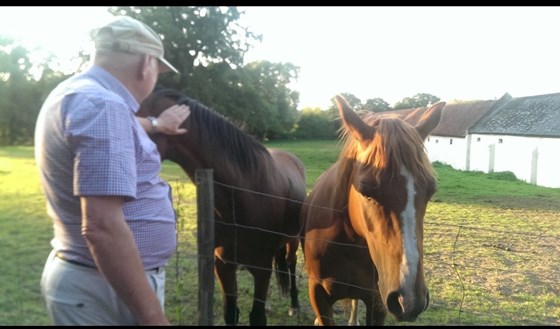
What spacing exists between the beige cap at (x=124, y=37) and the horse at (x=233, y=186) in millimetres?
1436

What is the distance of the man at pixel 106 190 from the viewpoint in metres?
1.24

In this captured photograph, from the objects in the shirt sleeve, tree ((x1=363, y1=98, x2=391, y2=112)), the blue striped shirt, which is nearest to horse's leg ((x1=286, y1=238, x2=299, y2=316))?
tree ((x1=363, y1=98, x2=391, y2=112))

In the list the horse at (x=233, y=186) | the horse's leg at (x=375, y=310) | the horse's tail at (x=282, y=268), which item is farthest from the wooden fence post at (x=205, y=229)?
the horse's tail at (x=282, y=268)

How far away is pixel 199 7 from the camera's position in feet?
89.8

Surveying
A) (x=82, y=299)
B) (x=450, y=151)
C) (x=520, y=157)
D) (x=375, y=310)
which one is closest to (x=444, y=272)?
(x=375, y=310)

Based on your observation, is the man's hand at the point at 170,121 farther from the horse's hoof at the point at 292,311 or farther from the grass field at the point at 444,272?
the horse's hoof at the point at 292,311

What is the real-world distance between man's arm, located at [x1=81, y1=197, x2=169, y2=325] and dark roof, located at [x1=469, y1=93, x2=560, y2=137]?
25.0m

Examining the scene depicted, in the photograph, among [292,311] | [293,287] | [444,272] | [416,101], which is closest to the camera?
[293,287]

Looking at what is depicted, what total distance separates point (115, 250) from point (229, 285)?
2374 mm

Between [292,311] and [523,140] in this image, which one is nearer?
[292,311]

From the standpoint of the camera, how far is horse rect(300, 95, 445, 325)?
80.7 inches

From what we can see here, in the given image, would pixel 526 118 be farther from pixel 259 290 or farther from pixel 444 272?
pixel 259 290

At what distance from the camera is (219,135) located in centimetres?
317

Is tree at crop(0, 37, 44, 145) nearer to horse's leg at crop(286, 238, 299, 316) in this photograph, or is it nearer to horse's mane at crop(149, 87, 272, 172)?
horse's leg at crop(286, 238, 299, 316)
